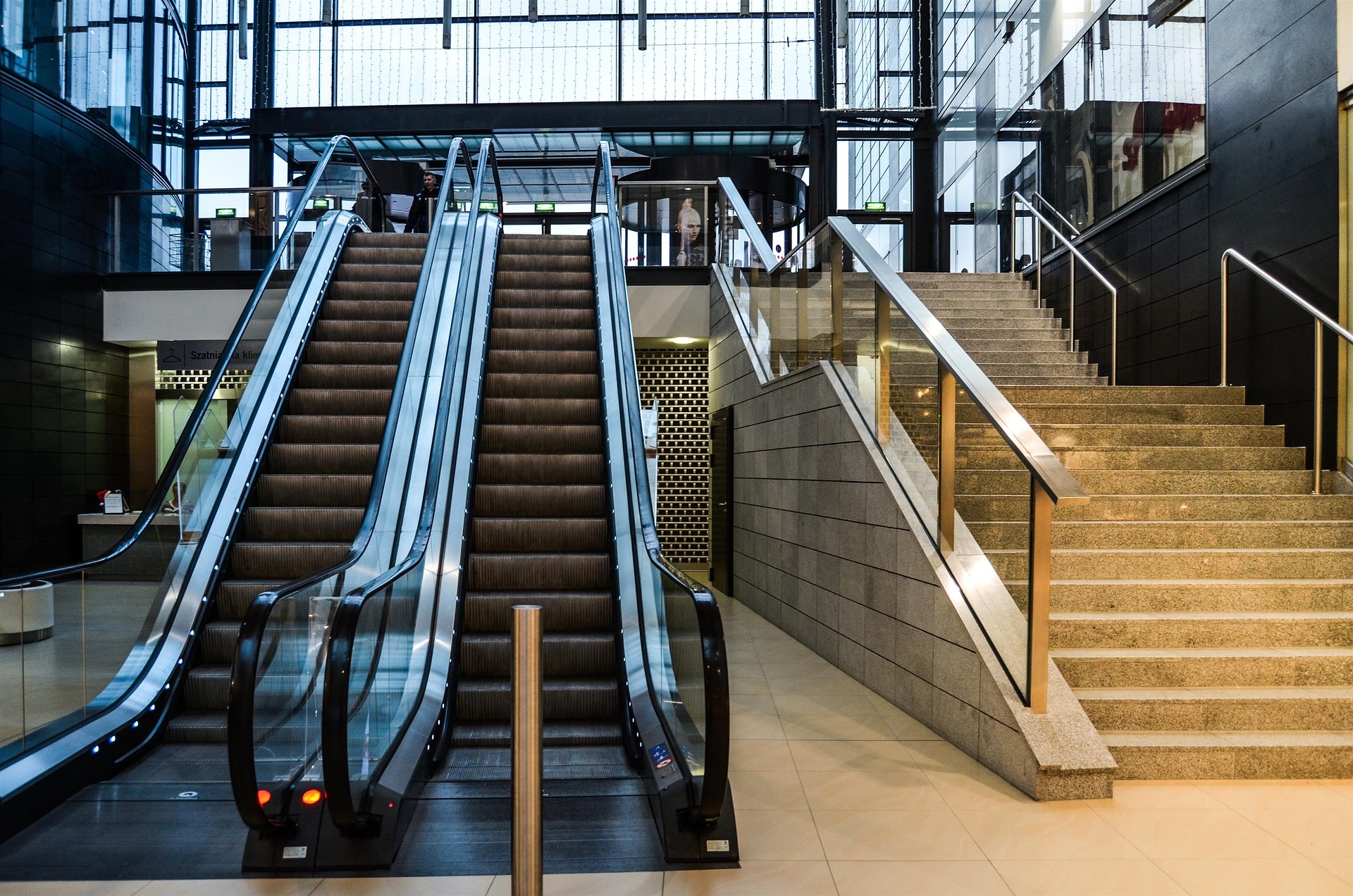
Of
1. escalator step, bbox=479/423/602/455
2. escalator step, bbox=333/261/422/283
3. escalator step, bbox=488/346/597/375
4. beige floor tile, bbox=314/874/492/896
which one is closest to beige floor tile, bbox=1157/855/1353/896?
beige floor tile, bbox=314/874/492/896

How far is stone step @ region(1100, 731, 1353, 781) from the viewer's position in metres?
3.65

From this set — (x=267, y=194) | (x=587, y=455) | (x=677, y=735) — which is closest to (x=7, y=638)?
(x=677, y=735)

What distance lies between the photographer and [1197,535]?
4.96 m

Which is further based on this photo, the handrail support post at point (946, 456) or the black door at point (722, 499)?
the black door at point (722, 499)

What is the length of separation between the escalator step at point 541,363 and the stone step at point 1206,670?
13.3 feet

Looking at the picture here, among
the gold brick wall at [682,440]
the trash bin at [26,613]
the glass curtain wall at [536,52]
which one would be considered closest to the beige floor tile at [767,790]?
the trash bin at [26,613]

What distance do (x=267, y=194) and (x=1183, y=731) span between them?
11.1 m

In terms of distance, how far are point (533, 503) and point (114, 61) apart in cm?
1026

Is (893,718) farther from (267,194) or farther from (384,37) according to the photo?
(384,37)

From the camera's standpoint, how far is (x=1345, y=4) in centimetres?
538

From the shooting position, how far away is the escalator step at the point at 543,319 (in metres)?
7.55

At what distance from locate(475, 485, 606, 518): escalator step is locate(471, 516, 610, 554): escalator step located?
0.77ft

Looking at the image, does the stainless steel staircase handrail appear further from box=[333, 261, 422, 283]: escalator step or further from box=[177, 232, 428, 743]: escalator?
box=[333, 261, 422, 283]: escalator step

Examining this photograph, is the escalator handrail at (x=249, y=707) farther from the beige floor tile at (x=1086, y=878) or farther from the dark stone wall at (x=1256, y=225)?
the dark stone wall at (x=1256, y=225)
